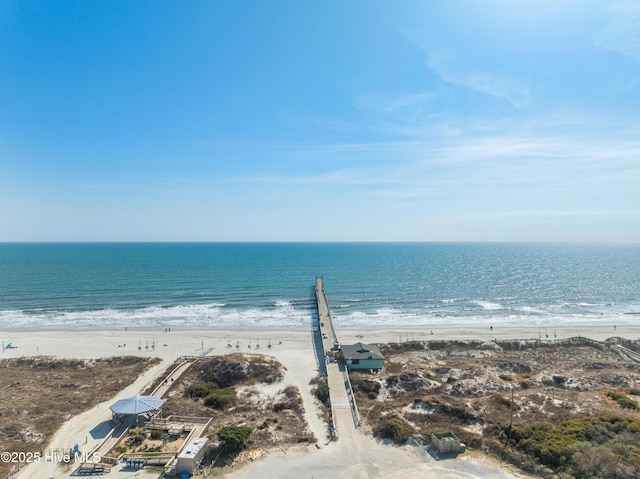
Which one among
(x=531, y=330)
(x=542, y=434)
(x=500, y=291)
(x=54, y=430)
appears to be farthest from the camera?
(x=500, y=291)

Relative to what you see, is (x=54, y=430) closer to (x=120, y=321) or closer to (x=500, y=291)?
(x=120, y=321)

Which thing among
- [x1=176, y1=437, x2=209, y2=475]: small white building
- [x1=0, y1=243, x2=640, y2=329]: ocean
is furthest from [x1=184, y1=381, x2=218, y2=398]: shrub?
[x1=0, y1=243, x2=640, y2=329]: ocean

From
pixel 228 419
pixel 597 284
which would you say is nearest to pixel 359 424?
pixel 228 419

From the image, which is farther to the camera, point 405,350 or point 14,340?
point 14,340

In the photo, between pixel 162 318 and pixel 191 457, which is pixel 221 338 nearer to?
pixel 162 318

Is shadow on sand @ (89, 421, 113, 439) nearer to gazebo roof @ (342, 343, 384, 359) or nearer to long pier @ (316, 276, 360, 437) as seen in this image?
long pier @ (316, 276, 360, 437)

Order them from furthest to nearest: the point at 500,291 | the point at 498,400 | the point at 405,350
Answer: the point at 500,291 → the point at 405,350 → the point at 498,400
